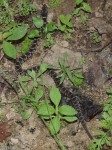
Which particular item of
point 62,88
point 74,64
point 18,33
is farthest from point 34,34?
point 62,88

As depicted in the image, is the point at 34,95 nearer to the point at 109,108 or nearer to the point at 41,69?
the point at 41,69

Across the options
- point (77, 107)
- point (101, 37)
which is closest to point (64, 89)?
point (77, 107)

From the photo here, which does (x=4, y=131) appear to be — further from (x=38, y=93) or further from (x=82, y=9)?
(x=82, y=9)

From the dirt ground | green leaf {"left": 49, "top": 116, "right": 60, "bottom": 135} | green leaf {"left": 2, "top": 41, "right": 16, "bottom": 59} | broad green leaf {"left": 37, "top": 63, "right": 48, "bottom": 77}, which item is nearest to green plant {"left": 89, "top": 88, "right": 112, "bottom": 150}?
the dirt ground

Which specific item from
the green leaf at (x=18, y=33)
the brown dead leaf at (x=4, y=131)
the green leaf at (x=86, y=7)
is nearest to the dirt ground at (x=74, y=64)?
the brown dead leaf at (x=4, y=131)

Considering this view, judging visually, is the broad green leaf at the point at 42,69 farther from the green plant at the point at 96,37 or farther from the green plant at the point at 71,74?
the green plant at the point at 96,37
